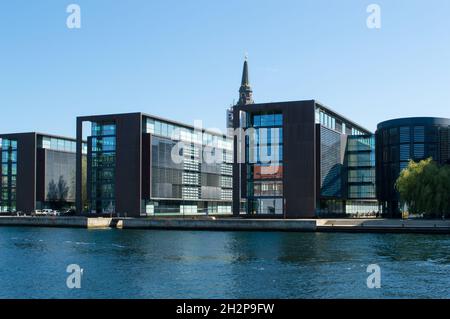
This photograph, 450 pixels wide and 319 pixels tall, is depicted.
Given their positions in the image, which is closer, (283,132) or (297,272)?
(297,272)

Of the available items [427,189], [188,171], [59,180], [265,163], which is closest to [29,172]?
[59,180]

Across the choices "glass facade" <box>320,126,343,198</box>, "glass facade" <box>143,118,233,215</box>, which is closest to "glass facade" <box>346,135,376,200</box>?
"glass facade" <box>320,126,343,198</box>

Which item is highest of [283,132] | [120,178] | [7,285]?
[283,132]

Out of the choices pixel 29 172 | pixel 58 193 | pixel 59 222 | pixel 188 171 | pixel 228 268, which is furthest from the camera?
pixel 58 193

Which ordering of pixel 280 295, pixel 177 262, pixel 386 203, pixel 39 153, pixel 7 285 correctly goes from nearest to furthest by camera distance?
pixel 280 295 < pixel 7 285 < pixel 177 262 < pixel 386 203 < pixel 39 153

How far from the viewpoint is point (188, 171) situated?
16625 cm

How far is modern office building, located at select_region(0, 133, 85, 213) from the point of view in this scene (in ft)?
548

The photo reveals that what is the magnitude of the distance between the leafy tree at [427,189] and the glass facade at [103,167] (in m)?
67.1

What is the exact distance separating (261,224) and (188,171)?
196ft

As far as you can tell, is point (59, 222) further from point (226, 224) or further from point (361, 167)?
point (361, 167)

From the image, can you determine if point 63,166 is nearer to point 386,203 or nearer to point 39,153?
point 39,153
